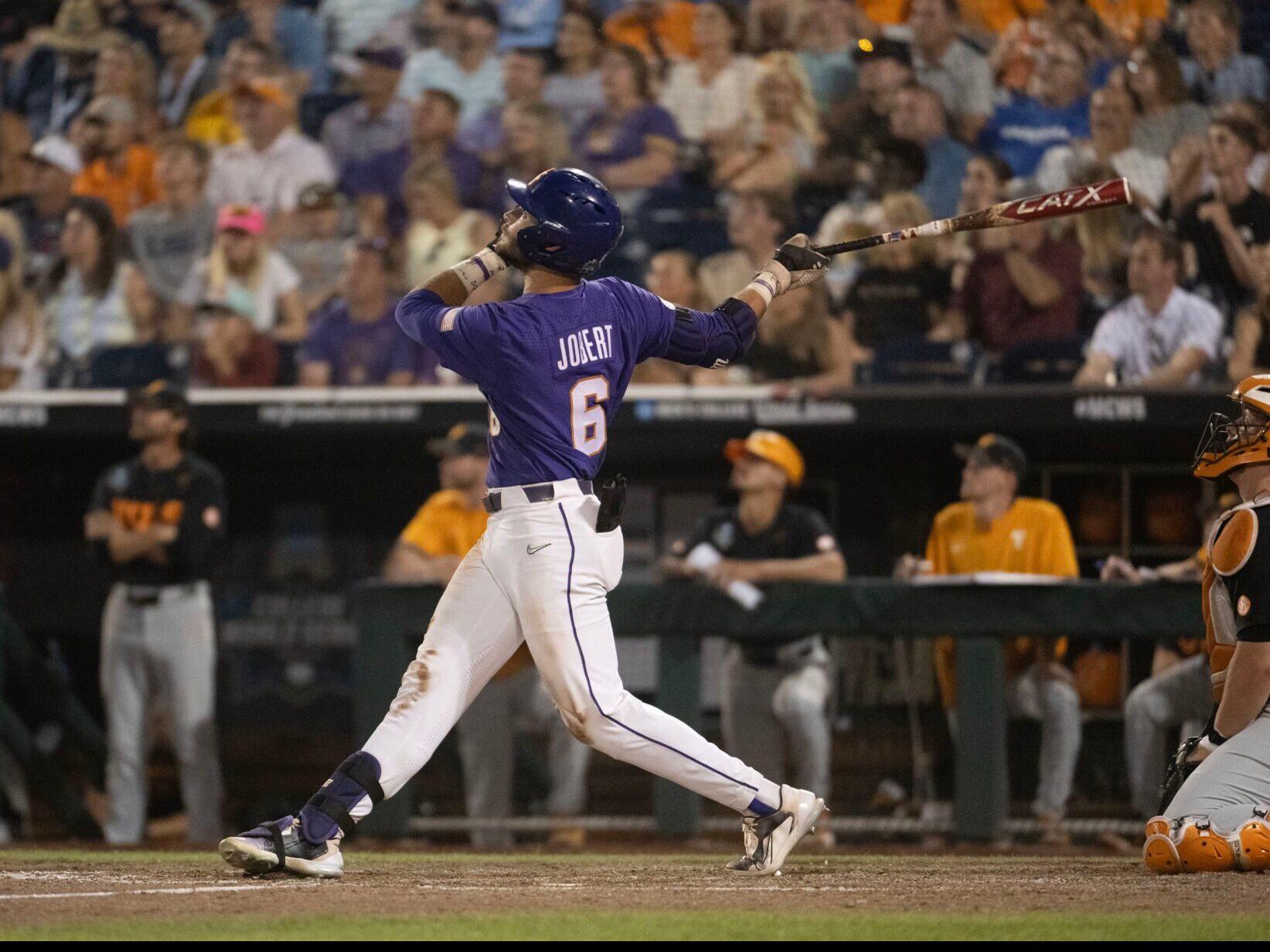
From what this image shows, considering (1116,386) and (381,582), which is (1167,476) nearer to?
(1116,386)

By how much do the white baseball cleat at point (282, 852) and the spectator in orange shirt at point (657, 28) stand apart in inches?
238

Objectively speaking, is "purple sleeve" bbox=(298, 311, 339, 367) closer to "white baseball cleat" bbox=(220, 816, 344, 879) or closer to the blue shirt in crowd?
the blue shirt in crowd

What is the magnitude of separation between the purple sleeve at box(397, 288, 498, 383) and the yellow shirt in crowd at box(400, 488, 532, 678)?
10.2ft

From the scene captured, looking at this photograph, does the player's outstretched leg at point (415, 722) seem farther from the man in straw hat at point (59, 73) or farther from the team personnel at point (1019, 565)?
the man in straw hat at point (59, 73)

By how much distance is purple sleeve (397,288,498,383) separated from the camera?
416cm

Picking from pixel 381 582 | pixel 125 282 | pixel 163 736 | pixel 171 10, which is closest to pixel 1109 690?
pixel 381 582

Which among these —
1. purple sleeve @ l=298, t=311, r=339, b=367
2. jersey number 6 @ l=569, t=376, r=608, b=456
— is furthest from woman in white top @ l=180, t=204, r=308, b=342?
jersey number 6 @ l=569, t=376, r=608, b=456

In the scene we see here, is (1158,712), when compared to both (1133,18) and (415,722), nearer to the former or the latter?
(415,722)

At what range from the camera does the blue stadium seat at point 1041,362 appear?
795cm

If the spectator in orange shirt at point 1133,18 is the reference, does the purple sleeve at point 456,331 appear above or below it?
below

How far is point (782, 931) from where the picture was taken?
10.8 ft

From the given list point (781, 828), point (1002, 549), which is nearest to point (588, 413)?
point (781, 828)

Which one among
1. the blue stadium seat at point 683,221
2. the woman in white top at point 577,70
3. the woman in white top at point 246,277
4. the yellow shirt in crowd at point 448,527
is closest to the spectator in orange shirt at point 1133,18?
the blue stadium seat at point 683,221

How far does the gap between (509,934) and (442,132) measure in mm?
6554
